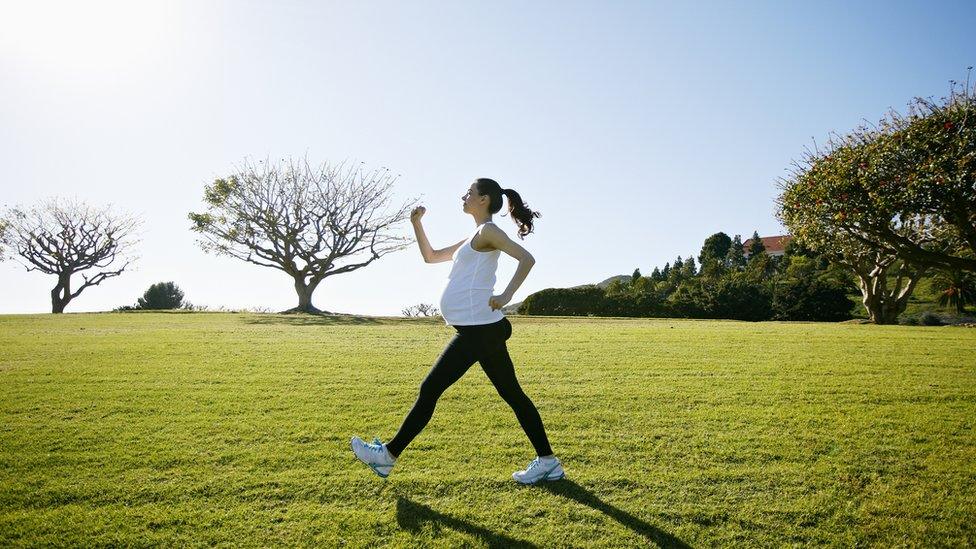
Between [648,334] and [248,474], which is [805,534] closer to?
[248,474]

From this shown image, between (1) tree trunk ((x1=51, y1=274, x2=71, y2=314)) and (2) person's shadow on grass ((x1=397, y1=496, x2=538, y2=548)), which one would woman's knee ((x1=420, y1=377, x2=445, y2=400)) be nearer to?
(2) person's shadow on grass ((x1=397, y1=496, x2=538, y2=548))

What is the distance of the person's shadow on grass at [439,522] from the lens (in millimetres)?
3361

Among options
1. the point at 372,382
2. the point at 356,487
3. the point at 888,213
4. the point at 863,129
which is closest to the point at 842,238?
the point at 888,213

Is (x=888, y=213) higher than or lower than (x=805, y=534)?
higher

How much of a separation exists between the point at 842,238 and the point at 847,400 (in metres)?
20.8

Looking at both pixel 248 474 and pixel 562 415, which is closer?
pixel 248 474

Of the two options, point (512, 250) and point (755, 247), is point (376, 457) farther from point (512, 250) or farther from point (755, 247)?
point (755, 247)

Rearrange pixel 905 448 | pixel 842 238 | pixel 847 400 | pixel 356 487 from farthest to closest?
pixel 842 238 → pixel 847 400 → pixel 905 448 → pixel 356 487

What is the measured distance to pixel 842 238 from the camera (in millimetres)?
23891

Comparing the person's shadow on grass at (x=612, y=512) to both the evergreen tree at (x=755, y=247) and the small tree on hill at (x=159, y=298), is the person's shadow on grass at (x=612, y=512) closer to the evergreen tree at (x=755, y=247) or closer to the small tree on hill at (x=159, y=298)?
the small tree on hill at (x=159, y=298)

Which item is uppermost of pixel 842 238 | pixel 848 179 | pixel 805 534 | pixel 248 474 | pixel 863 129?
pixel 863 129

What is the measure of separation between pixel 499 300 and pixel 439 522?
5.31 ft

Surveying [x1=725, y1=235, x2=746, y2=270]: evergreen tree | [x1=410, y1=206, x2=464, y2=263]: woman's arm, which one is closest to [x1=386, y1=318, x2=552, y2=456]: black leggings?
[x1=410, y1=206, x2=464, y2=263]: woman's arm

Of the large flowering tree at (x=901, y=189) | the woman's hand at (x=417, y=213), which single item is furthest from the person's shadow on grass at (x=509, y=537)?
the large flowering tree at (x=901, y=189)
